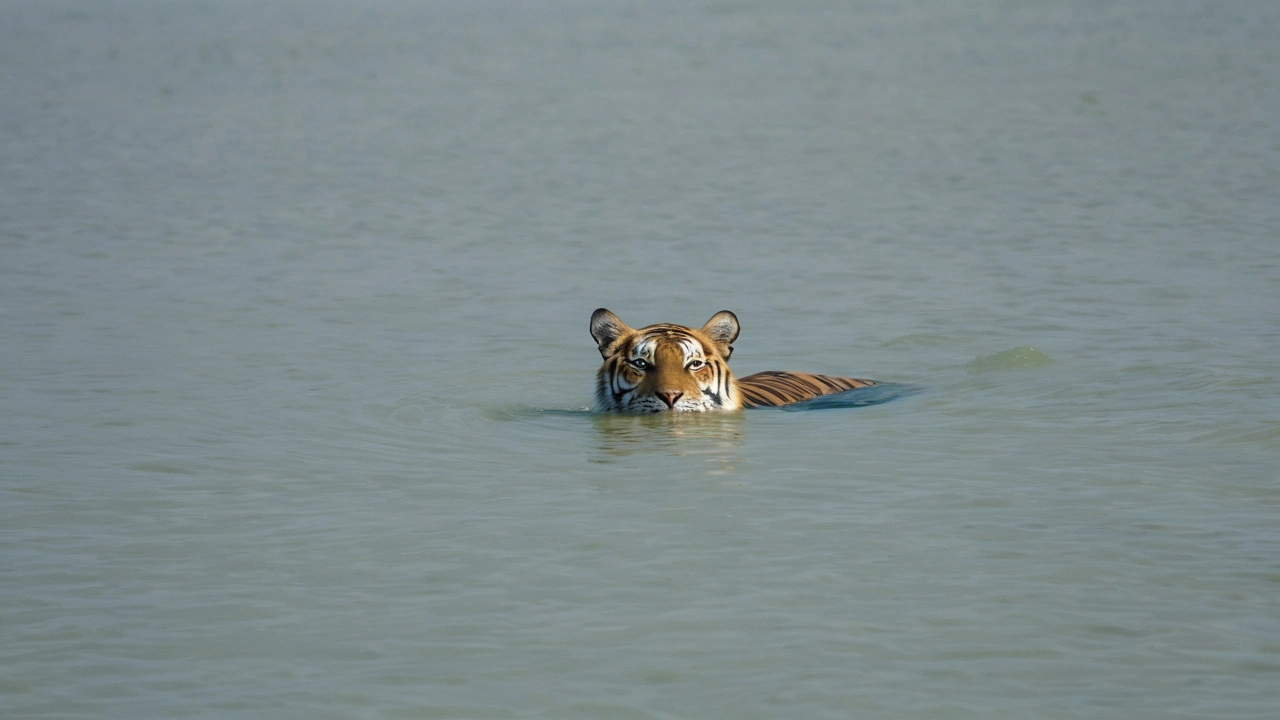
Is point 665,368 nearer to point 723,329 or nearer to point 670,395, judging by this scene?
point 670,395

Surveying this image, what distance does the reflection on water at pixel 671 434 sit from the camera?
26.2ft

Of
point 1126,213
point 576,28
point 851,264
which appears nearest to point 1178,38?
point 576,28

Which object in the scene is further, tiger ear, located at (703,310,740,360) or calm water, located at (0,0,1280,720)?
tiger ear, located at (703,310,740,360)

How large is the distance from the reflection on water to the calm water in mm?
34

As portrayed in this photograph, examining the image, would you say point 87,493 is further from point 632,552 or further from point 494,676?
point 494,676

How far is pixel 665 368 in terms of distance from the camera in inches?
345

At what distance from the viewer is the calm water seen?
16.3ft

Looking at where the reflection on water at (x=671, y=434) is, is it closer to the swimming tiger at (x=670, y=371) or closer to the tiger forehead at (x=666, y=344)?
the swimming tiger at (x=670, y=371)

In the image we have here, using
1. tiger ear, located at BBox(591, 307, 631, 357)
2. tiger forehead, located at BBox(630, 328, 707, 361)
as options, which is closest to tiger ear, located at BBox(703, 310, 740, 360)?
tiger forehead, located at BBox(630, 328, 707, 361)

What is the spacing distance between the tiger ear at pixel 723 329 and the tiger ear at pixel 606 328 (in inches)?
15.5

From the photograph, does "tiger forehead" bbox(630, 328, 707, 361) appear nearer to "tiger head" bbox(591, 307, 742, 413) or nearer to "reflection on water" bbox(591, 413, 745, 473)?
"tiger head" bbox(591, 307, 742, 413)

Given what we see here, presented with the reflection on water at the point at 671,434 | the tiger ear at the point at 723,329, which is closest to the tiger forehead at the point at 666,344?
the tiger ear at the point at 723,329

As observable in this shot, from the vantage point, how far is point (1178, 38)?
1441 inches

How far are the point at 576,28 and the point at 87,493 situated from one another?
3886 cm
